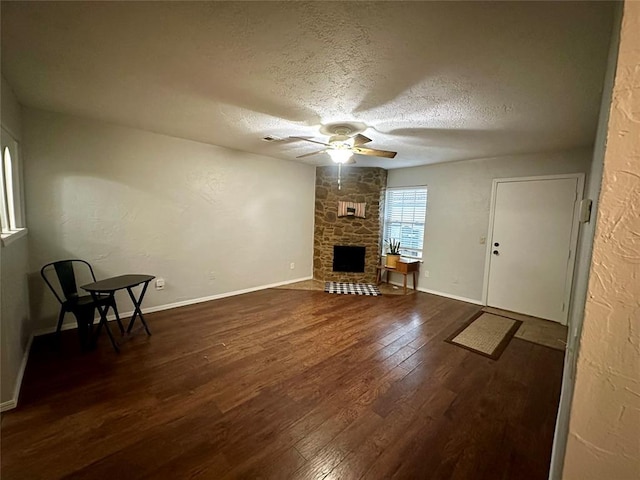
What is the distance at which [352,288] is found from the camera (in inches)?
200

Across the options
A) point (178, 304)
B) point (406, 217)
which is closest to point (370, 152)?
point (406, 217)

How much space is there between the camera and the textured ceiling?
1.34 metres

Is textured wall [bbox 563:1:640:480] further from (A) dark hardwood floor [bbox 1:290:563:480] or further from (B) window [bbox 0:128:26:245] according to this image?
(B) window [bbox 0:128:26:245]

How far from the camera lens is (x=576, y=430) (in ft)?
2.26

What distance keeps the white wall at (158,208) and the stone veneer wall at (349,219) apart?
1.45 ft

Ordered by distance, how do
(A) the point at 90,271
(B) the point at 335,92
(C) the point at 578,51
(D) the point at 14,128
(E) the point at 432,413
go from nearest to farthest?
(C) the point at 578,51 → (E) the point at 432,413 → (B) the point at 335,92 → (D) the point at 14,128 → (A) the point at 90,271

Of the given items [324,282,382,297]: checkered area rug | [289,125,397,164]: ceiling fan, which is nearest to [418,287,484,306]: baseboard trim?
[324,282,382,297]: checkered area rug

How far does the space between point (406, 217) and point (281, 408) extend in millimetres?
4330

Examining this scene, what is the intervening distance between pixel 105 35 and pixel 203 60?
52 centimetres

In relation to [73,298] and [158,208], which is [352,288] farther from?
[73,298]

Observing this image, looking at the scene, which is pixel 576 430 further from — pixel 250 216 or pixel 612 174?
pixel 250 216

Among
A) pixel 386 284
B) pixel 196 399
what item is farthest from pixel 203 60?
Result: pixel 386 284

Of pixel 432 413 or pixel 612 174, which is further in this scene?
pixel 432 413

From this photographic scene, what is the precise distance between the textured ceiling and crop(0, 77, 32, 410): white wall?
0.27 meters
